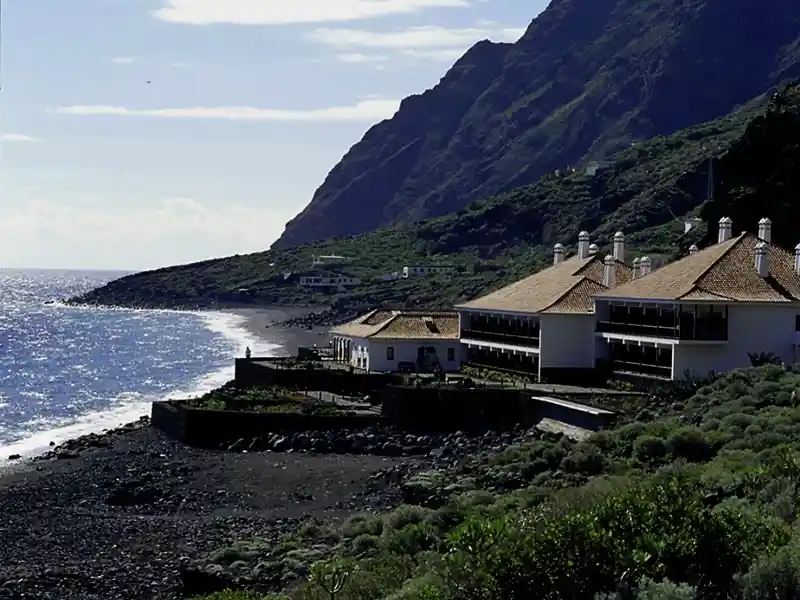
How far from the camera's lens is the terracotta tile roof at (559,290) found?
50.1 metres

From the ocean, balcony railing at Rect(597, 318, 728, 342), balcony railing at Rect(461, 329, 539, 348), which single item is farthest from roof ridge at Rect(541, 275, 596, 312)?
the ocean

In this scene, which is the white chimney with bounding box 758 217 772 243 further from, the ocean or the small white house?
the ocean

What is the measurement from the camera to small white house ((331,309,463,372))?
182 feet

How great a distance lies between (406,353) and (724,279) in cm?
1546

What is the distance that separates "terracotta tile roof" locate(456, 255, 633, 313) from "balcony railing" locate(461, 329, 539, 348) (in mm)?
999

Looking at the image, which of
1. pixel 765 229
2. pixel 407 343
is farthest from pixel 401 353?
pixel 765 229

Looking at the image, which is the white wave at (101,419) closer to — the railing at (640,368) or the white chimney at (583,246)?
the railing at (640,368)

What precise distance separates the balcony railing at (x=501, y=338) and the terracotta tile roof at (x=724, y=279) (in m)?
3.75

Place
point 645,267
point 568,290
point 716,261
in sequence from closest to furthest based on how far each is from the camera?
1. point 716,261
2. point 568,290
3. point 645,267

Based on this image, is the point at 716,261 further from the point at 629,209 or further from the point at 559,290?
the point at 629,209

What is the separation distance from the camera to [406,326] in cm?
5681

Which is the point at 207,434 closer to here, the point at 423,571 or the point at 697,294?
the point at 697,294

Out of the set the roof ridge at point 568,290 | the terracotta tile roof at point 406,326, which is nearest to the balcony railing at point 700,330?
the roof ridge at point 568,290

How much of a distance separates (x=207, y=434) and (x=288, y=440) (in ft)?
12.4
